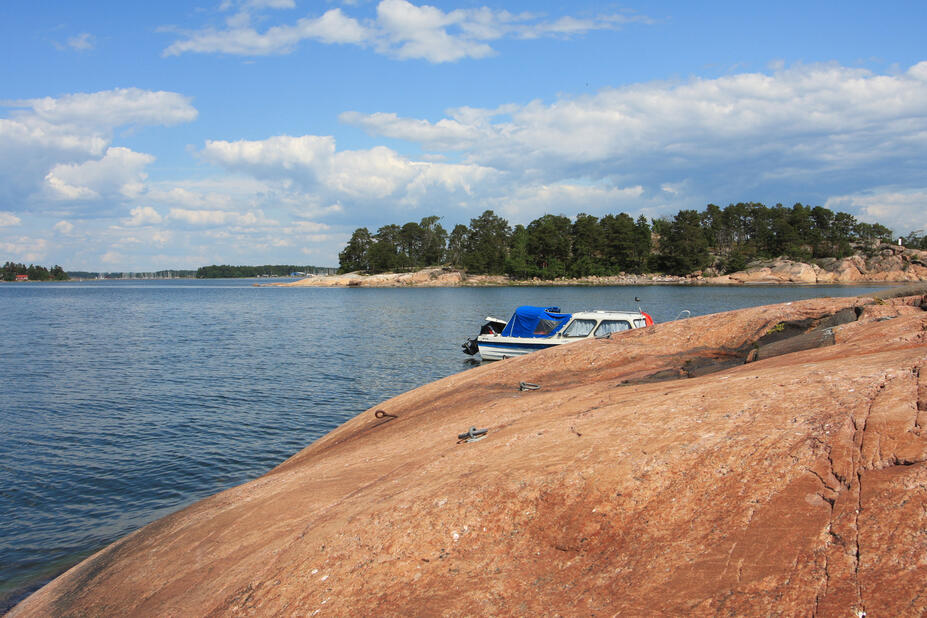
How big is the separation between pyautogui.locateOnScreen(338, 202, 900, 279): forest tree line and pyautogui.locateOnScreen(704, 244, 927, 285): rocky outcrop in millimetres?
6435

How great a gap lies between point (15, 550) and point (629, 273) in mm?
145302

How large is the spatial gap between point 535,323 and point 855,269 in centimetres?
11876

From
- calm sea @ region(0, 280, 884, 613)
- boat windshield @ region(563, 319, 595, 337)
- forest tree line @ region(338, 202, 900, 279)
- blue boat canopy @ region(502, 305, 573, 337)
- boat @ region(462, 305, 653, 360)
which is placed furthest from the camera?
forest tree line @ region(338, 202, 900, 279)

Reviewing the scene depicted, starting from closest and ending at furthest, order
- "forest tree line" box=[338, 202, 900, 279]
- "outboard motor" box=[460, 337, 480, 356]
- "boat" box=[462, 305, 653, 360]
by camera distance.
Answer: "boat" box=[462, 305, 653, 360] < "outboard motor" box=[460, 337, 480, 356] < "forest tree line" box=[338, 202, 900, 279]

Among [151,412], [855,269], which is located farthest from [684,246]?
[151,412]

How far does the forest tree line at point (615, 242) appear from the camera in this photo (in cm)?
13438

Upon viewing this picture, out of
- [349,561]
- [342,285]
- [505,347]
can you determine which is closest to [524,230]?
[342,285]

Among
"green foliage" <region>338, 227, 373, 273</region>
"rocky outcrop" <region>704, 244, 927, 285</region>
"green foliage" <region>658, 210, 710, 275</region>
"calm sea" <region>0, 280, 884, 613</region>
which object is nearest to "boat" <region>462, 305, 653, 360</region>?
"calm sea" <region>0, 280, 884, 613</region>

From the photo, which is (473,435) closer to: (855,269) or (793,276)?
(793,276)

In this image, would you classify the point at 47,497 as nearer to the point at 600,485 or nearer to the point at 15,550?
the point at 15,550

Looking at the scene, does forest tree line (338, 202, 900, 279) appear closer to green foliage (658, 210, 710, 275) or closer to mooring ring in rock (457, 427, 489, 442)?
green foliage (658, 210, 710, 275)

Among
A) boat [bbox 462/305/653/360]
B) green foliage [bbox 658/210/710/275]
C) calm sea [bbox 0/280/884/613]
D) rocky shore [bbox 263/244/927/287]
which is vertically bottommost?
calm sea [bbox 0/280/884/613]

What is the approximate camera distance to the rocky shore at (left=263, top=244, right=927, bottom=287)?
117 m

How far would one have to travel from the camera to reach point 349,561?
5.17 metres
